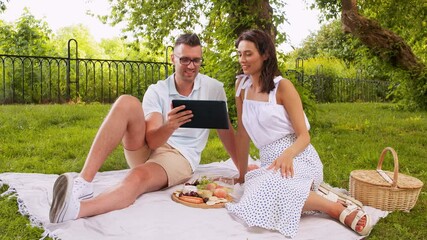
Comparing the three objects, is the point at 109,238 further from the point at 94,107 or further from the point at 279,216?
the point at 94,107

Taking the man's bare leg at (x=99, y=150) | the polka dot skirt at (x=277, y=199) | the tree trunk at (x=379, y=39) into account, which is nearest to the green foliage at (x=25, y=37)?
the tree trunk at (x=379, y=39)

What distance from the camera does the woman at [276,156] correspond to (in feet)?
9.30

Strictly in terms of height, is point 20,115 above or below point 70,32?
below

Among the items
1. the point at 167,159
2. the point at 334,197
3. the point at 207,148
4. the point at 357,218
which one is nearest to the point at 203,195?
the point at 167,159

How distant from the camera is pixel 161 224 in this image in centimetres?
283

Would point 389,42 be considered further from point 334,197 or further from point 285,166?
point 285,166

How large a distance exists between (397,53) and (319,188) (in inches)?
315

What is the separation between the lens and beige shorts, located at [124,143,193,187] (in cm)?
343

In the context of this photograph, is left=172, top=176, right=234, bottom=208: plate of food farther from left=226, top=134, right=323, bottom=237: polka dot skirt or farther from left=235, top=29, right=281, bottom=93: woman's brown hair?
left=235, top=29, right=281, bottom=93: woman's brown hair

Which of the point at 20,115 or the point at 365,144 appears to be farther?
the point at 20,115

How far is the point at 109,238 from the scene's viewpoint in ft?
8.64

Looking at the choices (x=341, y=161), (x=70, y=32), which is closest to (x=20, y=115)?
(x=341, y=161)

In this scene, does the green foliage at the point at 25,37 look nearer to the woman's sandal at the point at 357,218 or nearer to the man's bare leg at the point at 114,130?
the man's bare leg at the point at 114,130

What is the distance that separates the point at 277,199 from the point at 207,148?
2.78 metres
